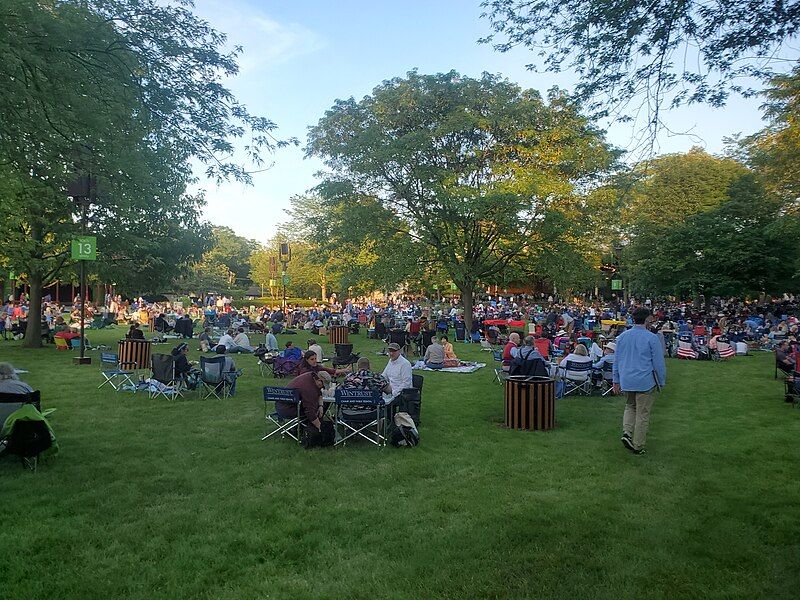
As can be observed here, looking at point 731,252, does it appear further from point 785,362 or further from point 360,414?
point 360,414

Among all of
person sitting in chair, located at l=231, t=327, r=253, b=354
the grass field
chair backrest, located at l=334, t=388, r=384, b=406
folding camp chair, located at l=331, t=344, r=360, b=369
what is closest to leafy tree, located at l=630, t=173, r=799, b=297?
folding camp chair, located at l=331, t=344, r=360, b=369

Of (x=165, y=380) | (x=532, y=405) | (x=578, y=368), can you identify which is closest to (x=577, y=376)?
(x=578, y=368)

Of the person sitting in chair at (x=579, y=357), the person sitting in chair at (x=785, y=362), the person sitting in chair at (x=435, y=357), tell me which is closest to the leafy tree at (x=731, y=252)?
the person sitting in chair at (x=785, y=362)

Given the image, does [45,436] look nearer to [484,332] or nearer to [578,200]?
[484,332]

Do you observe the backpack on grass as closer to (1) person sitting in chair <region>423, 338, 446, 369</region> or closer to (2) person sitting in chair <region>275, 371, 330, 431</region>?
(2) person sitting in chair <region>275, 371, 330, 431</region>

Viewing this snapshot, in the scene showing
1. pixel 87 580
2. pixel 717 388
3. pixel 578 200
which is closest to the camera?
pixel 87 580

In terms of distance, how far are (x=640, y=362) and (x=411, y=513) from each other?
3646mm

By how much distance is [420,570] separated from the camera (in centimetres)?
433

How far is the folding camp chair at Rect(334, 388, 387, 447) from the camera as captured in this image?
7.92 metres

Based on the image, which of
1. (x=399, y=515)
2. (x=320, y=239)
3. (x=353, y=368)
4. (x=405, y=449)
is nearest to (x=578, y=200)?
(x=320, y=239)

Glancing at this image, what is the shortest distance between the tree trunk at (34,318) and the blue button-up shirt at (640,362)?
20463 millimetres

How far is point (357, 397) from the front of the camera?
7.90 meters

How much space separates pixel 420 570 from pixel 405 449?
3.47m

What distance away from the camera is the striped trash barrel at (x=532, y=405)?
9039 mm
